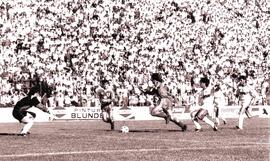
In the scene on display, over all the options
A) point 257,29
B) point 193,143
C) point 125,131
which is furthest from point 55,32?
point 193,143

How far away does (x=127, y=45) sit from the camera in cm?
4778

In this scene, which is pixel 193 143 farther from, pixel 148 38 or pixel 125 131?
pixel 148 38

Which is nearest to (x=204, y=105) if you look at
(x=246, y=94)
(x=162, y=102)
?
(x=162, y=102)

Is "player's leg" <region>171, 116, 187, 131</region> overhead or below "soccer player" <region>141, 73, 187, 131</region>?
below

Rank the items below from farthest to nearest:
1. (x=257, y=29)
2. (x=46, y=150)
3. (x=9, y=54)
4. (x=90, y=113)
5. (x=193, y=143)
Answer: (x=257, y=29), (x=9, y=54), (x=90, y=113), (x=193, y=143), (x=46, y=150)

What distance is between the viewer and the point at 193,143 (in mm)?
16891

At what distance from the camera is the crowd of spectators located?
43000 millimetres

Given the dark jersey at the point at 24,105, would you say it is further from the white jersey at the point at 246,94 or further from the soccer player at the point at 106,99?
the white jersey at the point at 246,94

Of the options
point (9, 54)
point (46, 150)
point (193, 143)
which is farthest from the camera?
point (9, 54)

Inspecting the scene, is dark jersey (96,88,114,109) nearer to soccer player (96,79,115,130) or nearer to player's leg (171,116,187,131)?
soccer player (96,79,115,130)

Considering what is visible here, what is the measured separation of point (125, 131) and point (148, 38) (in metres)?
26.3

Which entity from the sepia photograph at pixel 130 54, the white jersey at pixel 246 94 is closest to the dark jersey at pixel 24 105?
the white jersey at pixel 246 94

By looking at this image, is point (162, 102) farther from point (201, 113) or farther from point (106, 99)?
point (106, 99)

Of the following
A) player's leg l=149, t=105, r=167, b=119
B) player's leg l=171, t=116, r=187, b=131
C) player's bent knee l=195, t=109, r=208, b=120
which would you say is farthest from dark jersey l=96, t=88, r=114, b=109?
player's bent knee l=195, t=109, r=208, b=120
